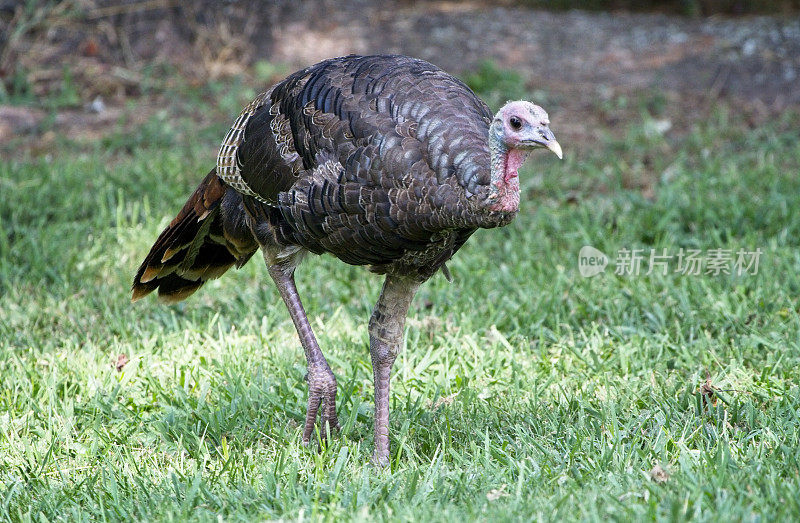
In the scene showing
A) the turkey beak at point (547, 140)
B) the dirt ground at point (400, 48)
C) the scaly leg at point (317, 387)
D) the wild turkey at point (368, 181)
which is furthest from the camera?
the dirt ground at point (400, 48)

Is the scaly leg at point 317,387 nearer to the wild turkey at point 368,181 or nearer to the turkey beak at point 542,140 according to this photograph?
the wild turkey at point 368,181

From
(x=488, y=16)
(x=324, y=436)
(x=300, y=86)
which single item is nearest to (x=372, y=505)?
(x=324, y=436)

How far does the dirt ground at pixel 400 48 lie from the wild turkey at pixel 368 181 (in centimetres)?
426

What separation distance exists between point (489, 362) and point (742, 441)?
4.40 feet

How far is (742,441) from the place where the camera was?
3.59 metres

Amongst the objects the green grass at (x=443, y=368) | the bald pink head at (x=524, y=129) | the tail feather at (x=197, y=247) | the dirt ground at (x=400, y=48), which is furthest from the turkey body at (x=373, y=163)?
the dirt ground at (x=400, y=48)

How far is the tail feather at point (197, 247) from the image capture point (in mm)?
4348

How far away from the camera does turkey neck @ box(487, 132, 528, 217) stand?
10.5 feet

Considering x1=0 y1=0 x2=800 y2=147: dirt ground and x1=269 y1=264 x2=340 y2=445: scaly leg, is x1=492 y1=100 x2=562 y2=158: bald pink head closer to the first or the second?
x1=269 y1=264 x2=340 y2=445: scaly leg

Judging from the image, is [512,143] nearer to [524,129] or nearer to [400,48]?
[524,129]

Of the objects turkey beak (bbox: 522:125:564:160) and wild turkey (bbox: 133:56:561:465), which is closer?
turkey beak (bbox: 522:125:564:160)

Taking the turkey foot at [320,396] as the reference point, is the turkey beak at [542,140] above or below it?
above

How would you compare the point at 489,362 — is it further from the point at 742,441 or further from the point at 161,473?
the point at 161,473

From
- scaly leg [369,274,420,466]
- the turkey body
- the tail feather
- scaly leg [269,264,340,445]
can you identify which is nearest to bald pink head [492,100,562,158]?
the turkey body
